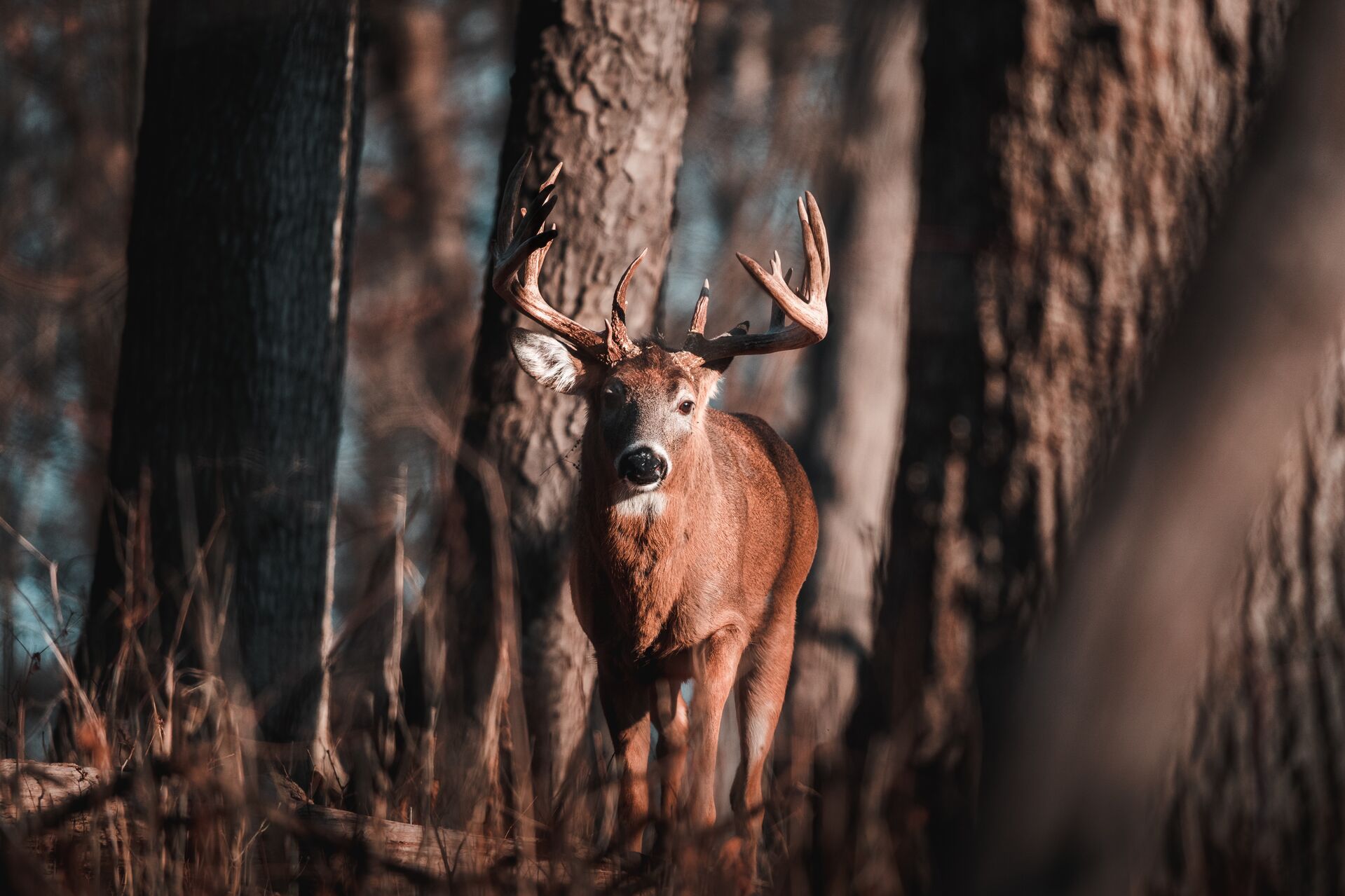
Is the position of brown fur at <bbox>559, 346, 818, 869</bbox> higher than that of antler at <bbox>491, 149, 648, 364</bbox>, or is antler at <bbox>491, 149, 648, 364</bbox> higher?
antler at <bbox>491, 149, 648, 364</bbox>

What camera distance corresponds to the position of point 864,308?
14516 millimetres

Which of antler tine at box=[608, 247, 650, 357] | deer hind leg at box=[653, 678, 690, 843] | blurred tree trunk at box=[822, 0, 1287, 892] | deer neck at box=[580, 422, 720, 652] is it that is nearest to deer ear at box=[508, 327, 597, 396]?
antler tine at box=[608, 247, 650, 357]

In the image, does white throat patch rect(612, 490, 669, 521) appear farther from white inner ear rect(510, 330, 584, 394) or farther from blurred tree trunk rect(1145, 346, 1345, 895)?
blurred tree trunk rect(1145, 346, 1345, 895)

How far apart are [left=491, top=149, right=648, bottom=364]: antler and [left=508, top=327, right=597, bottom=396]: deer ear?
2.3 inches

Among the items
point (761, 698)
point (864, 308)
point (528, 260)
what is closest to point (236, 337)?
point (528, 260)

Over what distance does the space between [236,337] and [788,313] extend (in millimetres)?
2636

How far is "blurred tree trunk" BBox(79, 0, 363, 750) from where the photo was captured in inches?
231

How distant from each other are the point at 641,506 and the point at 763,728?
1.21 m

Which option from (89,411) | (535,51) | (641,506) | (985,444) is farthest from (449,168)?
(985,444)

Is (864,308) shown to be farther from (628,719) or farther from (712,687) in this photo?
(628,719)

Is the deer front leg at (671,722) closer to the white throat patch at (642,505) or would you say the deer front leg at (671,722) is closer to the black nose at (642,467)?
the white throat patch at (642,505)

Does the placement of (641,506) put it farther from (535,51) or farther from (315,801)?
(535,51)

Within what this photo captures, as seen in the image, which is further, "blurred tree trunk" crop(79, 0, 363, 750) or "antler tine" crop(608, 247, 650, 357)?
"blurred tree trunk" crop(79, 0, 363, 750)

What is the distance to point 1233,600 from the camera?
3.25 m
